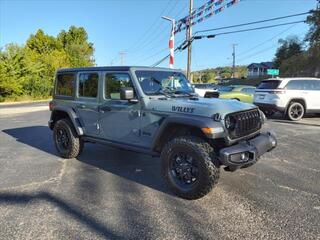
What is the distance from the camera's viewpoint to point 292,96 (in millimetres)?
13422

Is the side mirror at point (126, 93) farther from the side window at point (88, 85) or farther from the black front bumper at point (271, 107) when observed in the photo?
the black front bumper at point (271, 107)

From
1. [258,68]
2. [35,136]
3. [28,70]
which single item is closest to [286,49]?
[258,68]

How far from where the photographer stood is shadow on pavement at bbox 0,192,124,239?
152 inches

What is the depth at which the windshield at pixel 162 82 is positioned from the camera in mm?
5702

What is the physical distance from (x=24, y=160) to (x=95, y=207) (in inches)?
129

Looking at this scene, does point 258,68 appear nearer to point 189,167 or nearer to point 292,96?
point 292,96

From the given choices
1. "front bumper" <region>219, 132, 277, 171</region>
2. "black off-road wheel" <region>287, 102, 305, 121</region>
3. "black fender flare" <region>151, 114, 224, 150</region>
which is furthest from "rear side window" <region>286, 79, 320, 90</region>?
"black fender flare" <region>151, 114, 224, 150</region>

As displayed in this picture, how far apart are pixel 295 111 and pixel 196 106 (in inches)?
392

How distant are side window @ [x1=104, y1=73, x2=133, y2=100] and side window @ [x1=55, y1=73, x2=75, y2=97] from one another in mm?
1220

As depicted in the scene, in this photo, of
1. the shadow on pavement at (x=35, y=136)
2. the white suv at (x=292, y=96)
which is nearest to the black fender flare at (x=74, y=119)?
the shadow on pavement at (x=35, y=136)

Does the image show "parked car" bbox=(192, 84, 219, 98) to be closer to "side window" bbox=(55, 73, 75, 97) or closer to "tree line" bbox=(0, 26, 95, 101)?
"side window" bbox=(55, 73, 75, 97)

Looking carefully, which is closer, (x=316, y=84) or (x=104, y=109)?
(x=104, y=109)

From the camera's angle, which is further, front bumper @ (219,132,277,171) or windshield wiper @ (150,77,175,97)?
windshield wiper @ (150,77,175,97)

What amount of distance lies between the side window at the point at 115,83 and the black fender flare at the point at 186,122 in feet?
3.28
